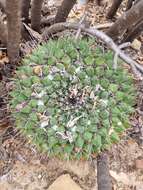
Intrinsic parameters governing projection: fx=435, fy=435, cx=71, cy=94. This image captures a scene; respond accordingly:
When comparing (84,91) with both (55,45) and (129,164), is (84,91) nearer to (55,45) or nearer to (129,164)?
(55,45)

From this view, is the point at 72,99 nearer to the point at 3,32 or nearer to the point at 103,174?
the point at 103,174

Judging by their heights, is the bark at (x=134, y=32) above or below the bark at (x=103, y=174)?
above

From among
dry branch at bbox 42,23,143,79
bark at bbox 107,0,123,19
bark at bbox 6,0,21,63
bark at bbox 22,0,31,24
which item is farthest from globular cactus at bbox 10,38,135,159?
bark at bbox 107,0,123,19

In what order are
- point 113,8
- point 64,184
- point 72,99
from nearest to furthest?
point 72,99, point 64,184, point 113,8

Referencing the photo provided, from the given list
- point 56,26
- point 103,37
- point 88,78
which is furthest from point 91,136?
point 56,26

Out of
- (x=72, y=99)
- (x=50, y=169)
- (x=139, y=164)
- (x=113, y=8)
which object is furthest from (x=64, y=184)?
(x=113, y=8)

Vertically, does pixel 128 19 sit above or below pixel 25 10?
above

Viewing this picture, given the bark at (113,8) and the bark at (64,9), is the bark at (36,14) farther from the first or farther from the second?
the bark at (113,8)

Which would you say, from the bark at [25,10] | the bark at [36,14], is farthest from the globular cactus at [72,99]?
the bark at [25,10]
